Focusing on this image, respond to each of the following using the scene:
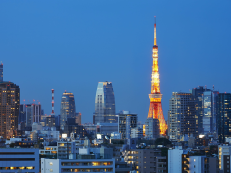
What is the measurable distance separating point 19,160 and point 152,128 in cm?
11841

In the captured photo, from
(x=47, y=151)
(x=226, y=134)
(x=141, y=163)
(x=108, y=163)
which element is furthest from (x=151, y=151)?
(x=226, y=134)

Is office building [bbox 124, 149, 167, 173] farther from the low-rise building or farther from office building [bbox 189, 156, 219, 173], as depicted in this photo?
the low-rise building

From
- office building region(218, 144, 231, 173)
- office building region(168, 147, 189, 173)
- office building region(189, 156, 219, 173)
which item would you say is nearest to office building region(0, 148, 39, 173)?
office building region(168, 147, 189, 173)

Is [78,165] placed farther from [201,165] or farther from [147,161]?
[147,161]

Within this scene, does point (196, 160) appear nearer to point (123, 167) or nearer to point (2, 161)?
point (123, 167)

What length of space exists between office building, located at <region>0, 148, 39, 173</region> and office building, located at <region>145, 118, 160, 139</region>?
116 metres

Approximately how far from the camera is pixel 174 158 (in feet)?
250

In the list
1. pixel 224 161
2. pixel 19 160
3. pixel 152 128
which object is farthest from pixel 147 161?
pixel 152 128

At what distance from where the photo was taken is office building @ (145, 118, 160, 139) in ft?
643

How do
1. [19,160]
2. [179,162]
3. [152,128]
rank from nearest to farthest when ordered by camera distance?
[179,162] → [19,160] → [152,128]

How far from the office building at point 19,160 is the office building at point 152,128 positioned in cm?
11604

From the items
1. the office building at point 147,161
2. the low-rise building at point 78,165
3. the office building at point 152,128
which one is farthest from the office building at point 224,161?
the office building at point 152,128

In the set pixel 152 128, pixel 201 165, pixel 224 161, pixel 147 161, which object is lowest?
pixel 201 165

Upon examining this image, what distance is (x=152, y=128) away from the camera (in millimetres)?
196625
